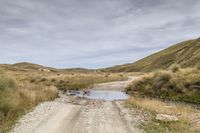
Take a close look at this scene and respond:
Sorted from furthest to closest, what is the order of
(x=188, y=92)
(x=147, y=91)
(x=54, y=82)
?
(x=54, y=82) < (x=147, y=91) < (x=188, y=92)

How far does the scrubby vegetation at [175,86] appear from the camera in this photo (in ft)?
116

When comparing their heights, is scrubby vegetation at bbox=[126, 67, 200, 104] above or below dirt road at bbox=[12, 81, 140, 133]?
above

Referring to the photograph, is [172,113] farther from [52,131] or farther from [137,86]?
[137,86]

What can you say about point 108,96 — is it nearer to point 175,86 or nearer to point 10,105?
point 175,86

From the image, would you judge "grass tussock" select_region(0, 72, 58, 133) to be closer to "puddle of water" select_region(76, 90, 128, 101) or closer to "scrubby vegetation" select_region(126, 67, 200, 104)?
"puddle of water" select_region(76, 90, 128, 101)

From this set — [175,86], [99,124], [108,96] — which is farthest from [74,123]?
[108,96]

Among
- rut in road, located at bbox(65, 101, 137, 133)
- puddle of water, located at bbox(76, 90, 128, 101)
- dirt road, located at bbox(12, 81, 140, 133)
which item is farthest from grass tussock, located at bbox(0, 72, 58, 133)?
puddle of water, located at bbox(76, 90, 128, 101)

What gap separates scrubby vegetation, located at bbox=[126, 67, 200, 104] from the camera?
3534 cm

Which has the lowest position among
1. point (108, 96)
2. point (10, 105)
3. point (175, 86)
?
point (108, 96)

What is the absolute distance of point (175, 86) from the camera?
39031 millimetres

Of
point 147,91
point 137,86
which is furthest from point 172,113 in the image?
point 137,86

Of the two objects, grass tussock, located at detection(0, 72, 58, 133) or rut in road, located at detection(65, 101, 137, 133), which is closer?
rut in road, located at detection(65, 101, 137, 133)

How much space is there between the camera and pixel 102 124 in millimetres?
18672

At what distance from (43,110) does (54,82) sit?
48666mm
